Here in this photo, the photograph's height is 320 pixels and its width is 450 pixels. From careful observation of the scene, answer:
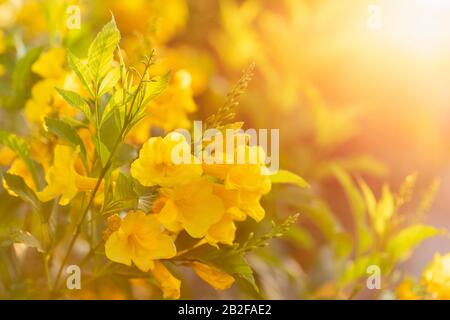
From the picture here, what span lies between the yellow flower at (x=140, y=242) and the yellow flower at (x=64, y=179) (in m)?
0.05

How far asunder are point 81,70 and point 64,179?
10 centimetres

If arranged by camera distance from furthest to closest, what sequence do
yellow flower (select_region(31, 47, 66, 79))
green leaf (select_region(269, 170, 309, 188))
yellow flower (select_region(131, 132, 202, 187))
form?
1. yellow flower (select_region(31, 47, 66, 79))
2. green leaf (select_region(269, 170, 309, 188))
3. yellow flower (select_region(131, 132, 202, 187))

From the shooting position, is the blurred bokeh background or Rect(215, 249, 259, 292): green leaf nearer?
Rect(215, 249, 259, 292): green leaf

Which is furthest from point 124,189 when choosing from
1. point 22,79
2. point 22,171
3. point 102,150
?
point 22,79

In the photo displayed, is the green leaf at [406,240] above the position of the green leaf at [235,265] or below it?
above

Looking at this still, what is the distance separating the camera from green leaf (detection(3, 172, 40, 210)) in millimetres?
773

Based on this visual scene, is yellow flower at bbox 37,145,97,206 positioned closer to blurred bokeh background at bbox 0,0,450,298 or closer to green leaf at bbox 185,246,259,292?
green leaf at bbox 185,246,259,292

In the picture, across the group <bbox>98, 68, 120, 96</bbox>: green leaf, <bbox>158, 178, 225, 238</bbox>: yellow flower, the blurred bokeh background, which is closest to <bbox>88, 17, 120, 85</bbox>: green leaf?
<bbox>98, 68, 120, 96</bbox>: green leaf

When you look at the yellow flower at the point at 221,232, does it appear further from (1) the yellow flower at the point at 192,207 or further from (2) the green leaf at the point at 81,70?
(2) the green leaf at the point at 81,70

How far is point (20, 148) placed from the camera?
800 mm

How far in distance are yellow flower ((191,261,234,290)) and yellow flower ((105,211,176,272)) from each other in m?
0.07

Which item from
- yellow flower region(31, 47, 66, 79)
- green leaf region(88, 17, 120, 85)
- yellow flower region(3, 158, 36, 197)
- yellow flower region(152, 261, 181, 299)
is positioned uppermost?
yellow flower region(31, 47, 66, 79)

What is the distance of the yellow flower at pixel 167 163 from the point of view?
69cm

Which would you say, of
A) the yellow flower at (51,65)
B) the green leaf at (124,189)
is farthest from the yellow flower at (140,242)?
the yellow flower at (51,65)
